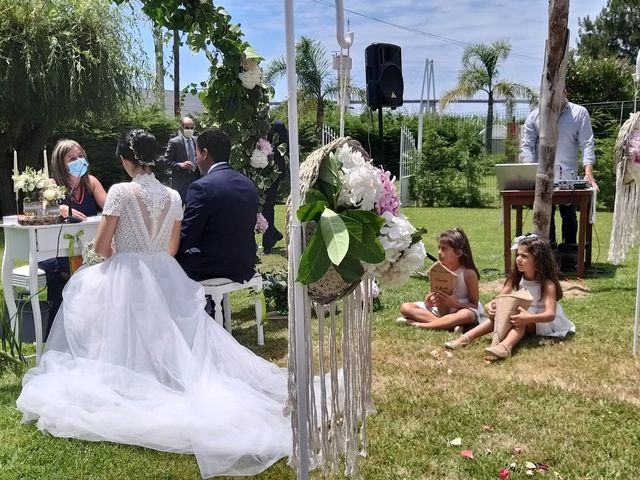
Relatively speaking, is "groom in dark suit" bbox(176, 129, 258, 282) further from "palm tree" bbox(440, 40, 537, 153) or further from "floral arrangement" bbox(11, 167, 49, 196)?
"palm tree" bbox(440, 40, 537, 153)

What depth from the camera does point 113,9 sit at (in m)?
12.5

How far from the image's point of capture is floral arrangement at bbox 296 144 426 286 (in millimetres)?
1846

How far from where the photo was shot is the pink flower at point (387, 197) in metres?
2.09

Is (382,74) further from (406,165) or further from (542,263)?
(406,165)

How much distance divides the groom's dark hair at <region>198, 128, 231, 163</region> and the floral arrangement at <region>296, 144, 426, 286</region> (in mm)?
2188

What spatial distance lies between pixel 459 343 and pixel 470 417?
A: 1150 mm

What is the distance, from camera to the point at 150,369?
323 cm

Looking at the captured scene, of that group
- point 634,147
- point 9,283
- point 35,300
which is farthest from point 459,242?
point 9,283

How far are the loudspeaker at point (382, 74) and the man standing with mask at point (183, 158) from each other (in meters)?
2.69

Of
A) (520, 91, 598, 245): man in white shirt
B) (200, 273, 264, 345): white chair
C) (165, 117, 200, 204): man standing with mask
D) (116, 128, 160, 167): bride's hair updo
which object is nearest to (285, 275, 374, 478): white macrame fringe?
(116, 128, 160, 167): bride's hair updo

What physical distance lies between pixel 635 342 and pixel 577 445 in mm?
1397

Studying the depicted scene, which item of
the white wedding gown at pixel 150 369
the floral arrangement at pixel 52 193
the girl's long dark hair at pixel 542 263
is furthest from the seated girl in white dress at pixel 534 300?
the floral arrangement at pixel 52 193

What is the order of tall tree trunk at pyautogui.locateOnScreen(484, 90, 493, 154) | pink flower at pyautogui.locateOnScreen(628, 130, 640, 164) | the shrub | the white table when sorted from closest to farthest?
pink flower at pyautogui.locateOnScreen(628, 130, 640, 164), the white table, the shrub, tall tree trunk at pyautogui.locateOnScreen(484, 90, 493, 154)

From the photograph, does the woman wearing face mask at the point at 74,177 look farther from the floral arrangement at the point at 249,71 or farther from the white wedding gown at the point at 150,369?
the floral arrangement at the point at 249,71
